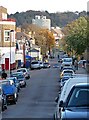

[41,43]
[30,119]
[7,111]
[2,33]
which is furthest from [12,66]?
[41,43]

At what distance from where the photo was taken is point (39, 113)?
1028 inches

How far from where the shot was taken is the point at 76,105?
10.9 m

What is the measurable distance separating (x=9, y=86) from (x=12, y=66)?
48557 millimetres

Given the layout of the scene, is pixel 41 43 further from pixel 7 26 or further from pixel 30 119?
pixel 30 119

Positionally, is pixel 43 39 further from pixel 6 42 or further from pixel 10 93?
pixel 10 93

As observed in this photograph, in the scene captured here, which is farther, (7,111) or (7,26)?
(7,26)

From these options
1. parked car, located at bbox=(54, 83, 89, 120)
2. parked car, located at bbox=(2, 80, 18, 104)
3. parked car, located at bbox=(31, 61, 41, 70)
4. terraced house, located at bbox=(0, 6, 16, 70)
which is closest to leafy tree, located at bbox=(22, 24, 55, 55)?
parked car, located at bbox=(31, 61, 41, 70)

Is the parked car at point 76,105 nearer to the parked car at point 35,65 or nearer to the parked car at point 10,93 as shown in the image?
the parked car at point 10,93

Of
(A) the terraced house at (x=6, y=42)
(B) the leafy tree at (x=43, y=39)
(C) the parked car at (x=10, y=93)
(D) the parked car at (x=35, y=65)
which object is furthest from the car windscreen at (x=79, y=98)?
(B) the leafy tree at (x=43, y=39)

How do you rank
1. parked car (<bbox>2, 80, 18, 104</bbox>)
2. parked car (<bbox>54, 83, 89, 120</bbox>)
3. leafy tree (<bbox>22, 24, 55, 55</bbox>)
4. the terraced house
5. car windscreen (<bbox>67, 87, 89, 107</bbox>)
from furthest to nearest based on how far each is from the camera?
leafy tree (<bbox>22, 24, 55, 55</bbox>) → the terraced house → parked car (<bbox>2, 80, 18, 104</bbox>) → car windscreen (<bbox>67, 87, 89, 107</bbox>) → parked car (<bbox>54, 83, 89, 120</bbox>)

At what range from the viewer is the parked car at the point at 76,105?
31.7ft

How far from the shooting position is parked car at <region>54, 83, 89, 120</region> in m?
9.68

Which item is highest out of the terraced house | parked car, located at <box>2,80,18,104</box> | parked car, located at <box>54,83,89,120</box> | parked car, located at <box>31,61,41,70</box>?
the terraced house

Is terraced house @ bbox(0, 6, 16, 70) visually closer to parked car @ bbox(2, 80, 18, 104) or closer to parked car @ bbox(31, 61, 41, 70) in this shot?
parked car @ bbox(31, 61, 41, 70)
